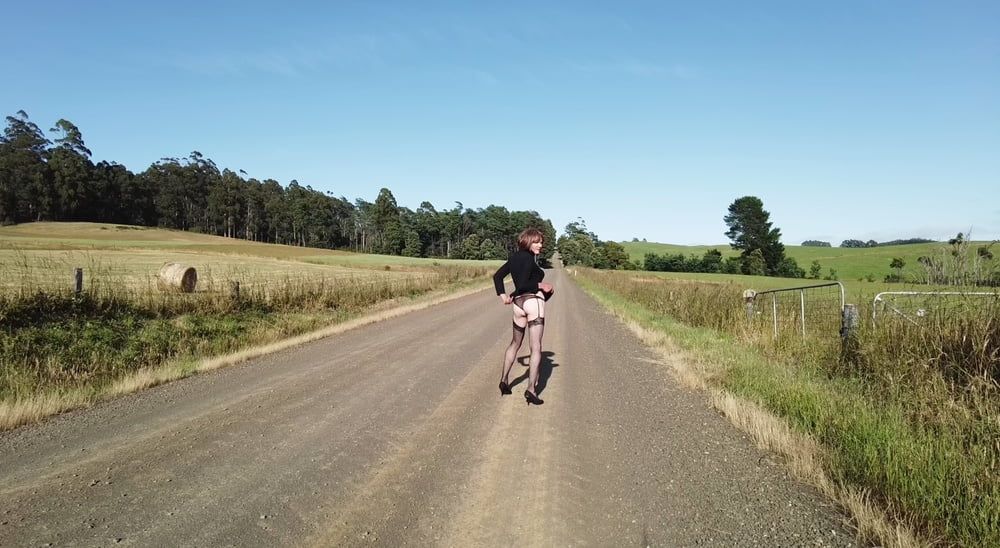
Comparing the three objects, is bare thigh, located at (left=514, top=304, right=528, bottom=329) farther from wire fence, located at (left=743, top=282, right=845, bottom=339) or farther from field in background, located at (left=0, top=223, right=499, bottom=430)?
wire fence, located at (left=743, top=282, right=845, bottom=339)

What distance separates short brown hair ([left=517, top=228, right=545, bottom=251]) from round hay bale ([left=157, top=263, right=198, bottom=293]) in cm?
1501

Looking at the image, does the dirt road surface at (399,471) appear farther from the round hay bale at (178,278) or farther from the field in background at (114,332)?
the round hay bale at (178,278)

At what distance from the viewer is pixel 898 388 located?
5980 mm

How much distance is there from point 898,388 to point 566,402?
12.3ft

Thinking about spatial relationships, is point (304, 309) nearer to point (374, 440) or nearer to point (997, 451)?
point (374, 440)

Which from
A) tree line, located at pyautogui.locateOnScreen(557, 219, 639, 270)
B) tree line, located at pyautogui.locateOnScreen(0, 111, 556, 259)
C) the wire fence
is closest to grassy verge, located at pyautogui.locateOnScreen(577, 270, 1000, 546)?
the wire fence

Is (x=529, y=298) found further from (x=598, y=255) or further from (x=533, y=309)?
(x=598, y=255)

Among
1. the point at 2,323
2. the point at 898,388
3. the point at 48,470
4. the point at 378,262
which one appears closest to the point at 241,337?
the point at 2,323

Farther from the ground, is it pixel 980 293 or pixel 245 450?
pixel 980 293

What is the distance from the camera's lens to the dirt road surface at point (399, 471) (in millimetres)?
3201

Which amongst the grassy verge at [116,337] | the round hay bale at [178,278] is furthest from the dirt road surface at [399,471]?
the round hay bale at [178,278]

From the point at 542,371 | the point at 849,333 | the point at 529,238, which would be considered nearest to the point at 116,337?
the point at 542,371

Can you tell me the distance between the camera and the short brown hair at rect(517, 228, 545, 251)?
662 centimetres

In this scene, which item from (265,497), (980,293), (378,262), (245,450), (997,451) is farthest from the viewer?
(378,262)
